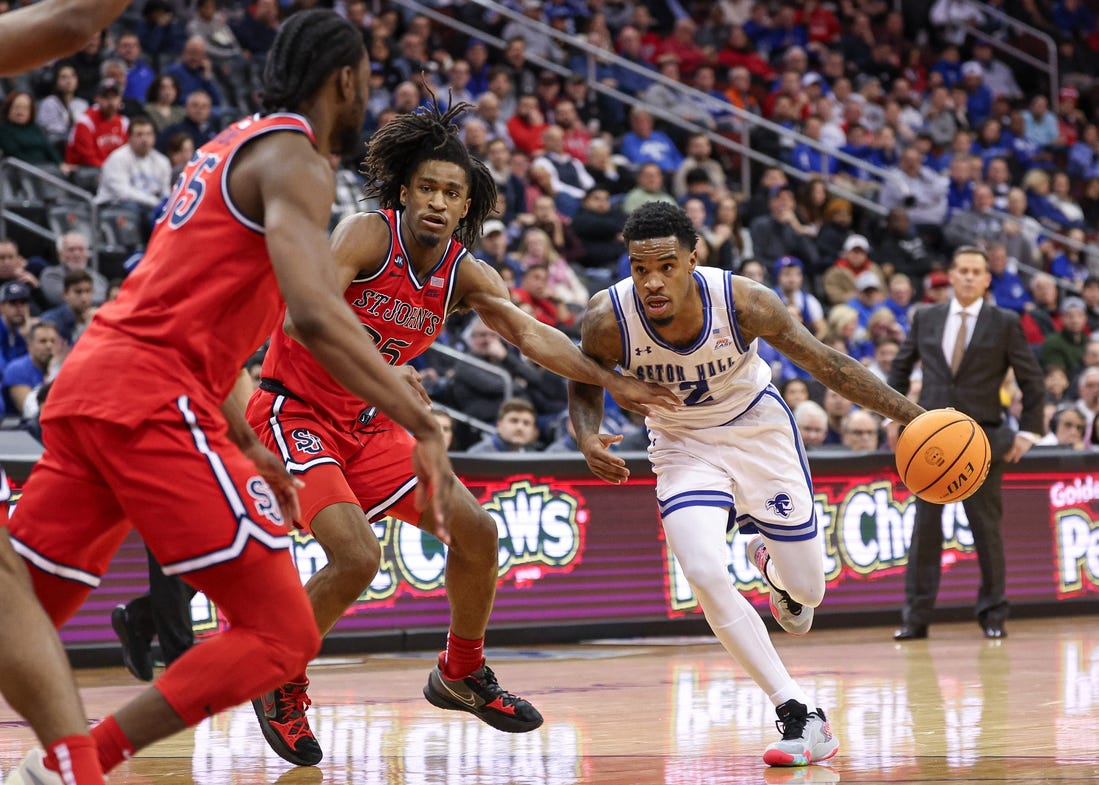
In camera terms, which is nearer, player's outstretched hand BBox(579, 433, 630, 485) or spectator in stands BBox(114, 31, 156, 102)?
player's outstretched hand BBox(579, 433, 630, 485)

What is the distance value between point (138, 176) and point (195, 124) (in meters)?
0.99

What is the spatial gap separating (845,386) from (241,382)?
236 cm

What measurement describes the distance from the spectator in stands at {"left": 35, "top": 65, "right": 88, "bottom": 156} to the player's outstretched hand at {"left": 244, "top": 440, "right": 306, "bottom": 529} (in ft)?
32.6

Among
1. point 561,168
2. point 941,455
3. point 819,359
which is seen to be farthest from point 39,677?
point 561,168

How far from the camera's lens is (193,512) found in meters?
3.67

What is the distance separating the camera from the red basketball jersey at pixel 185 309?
12.3 ft

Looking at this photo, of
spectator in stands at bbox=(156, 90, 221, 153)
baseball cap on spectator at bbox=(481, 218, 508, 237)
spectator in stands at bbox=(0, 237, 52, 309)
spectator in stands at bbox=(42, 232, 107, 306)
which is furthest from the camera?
spectator in stands at bbox=(156, 90, 221, 153)

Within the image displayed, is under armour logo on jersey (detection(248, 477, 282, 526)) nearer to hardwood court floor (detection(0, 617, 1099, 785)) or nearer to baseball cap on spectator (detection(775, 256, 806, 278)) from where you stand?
hardwood court floor (detection(0, 617, 1099, 785))

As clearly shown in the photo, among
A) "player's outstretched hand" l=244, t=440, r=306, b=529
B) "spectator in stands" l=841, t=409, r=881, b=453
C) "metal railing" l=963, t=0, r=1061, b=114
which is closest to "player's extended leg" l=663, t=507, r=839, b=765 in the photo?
"player's outstretched hand" l=244, t=440, r=306, b=529

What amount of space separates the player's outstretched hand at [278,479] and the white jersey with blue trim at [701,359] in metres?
2.14

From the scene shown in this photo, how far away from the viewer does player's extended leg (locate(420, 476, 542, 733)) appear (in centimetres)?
584

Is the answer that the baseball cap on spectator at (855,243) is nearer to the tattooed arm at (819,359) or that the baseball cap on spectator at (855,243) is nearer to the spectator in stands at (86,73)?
the spectator in stands at (86,73)

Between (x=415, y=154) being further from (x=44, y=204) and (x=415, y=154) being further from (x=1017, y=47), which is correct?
(x=1017, y=47)

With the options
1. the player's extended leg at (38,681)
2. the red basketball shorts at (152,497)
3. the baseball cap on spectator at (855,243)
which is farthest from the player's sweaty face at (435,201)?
the baseball cap on spectator at (855,243)
